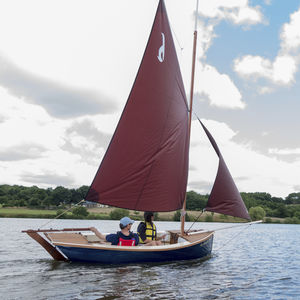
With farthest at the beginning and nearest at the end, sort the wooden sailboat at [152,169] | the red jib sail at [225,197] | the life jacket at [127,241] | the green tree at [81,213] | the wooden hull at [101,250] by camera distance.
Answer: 1. the green tree at [81,213]
2. the red jib sail at [225,197]
3. the wooden sailboat at [152,169]
4. the life jacket at [127,241]
5. the wooden hull at [101,250]

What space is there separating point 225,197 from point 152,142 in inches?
166

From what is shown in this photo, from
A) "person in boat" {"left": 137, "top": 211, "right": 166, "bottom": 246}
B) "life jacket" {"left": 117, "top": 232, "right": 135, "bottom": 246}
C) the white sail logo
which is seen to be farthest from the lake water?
the white sail logo

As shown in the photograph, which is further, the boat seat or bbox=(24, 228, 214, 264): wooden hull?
the boat seat

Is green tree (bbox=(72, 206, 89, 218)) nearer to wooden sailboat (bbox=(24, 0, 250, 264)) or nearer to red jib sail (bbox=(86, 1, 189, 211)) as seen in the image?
wooden sailboat (bbox=(24, 0, 250, 264))

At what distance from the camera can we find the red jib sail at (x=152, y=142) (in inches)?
548

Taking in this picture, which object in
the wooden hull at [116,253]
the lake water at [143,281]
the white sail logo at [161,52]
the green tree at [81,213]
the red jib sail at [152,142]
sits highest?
the white sail logo at [161,52]

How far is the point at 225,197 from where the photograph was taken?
51.8 feet

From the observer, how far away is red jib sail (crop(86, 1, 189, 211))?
548 inches

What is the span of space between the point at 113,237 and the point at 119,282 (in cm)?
203

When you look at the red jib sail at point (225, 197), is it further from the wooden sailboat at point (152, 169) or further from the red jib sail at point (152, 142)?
the red jib sail at point (152, 142)

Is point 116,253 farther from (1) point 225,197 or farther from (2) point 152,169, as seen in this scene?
(1) point 225,197

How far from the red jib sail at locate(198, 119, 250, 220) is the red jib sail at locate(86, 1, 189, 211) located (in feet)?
4.72

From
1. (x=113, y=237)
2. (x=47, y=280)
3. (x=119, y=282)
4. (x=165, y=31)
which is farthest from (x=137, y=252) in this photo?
(x=165, y=31)

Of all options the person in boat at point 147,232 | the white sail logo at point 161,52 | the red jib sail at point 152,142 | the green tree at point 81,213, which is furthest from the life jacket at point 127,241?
the green tree at point 81,213
